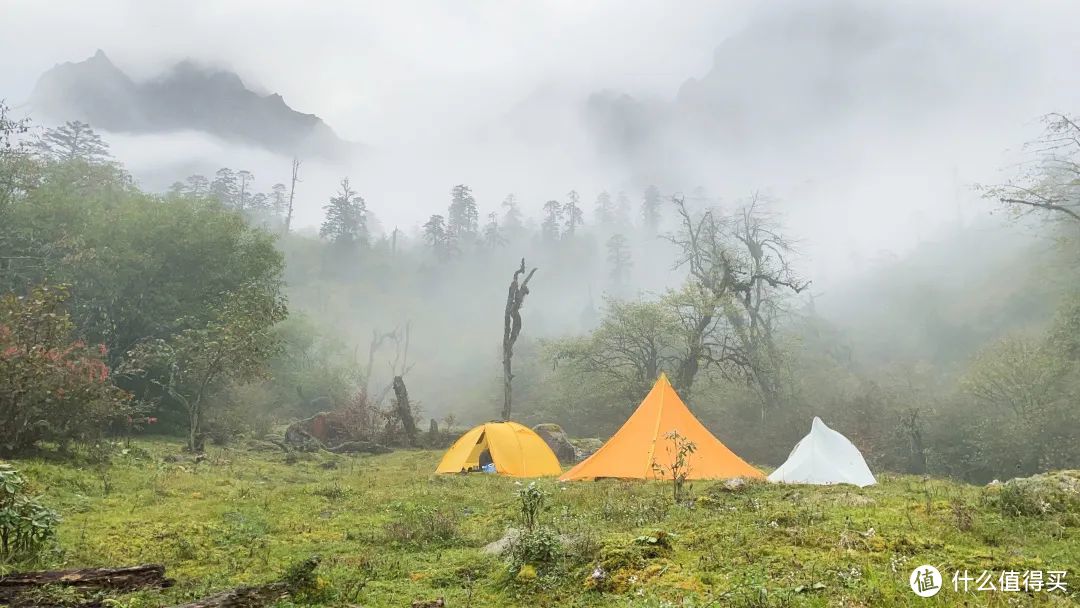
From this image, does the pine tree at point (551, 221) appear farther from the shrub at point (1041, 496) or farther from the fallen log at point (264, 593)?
the fallen log at point (264, 593)

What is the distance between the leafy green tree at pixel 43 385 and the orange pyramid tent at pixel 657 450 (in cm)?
1258

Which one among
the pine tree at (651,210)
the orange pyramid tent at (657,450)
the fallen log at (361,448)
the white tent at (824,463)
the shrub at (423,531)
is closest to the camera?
the shrub at (423,531)

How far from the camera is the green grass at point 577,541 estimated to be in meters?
6.13

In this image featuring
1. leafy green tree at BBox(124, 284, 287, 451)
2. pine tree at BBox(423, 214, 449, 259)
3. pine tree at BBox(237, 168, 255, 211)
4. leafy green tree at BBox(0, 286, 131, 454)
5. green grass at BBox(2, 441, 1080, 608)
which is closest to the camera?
green grass at BBox(2, 441, 1080, 608)

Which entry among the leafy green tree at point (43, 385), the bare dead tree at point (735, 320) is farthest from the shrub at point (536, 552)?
the bare dead tree at point (735, 320)

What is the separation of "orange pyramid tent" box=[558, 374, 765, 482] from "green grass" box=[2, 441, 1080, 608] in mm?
2505

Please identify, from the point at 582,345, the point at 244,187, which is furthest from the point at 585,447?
the point at 244,187

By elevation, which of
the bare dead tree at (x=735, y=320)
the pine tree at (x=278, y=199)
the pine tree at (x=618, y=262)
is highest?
the pine tree at (x=278, y=199)

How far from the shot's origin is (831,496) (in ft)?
36.1

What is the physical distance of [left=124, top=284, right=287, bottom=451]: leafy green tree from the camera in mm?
23891

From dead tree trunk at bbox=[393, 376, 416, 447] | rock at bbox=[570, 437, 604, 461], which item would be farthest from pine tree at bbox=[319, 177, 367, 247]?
rock at bbox=[570, 437, 604, 461]

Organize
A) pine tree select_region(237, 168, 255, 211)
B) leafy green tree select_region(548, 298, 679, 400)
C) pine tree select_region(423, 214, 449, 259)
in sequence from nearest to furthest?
leafy green tree select_region(548, 298, 679, 400), pine tree select_region(237, 168, 255, 211), pine tree select_region(423, 214, 449, 259)

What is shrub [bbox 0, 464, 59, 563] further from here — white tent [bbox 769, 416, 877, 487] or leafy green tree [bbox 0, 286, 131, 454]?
white tent [bbox 769, 416, 877, 487]

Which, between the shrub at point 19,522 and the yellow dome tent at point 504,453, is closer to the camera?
the shrub at point 19,522
